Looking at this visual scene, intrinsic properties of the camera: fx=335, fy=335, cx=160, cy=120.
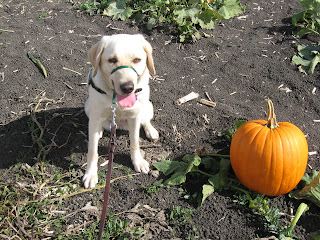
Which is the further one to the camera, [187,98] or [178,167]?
[187,98]

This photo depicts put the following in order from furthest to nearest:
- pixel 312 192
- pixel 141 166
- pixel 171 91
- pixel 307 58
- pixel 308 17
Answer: pixel 308 17, pixel 307 58, pixel 171 91, pixel 141 166, pixel 312 192

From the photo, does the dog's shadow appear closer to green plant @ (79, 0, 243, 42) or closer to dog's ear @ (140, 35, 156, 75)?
dog's ear @ (140, 35, 156, 75)

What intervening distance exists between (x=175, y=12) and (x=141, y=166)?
10.4 feet

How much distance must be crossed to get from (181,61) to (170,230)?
3100mm

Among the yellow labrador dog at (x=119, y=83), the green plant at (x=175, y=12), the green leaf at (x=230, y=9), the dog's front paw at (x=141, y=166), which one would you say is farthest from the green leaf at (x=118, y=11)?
the dog's front paw at (x=141, y=166)

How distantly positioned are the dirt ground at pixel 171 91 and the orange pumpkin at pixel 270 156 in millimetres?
277

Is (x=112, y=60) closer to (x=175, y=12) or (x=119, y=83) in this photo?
(x=119, y=83)

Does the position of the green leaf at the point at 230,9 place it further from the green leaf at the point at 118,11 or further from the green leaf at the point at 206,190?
the green leaf at the point at 206,190

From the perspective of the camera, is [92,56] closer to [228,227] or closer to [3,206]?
[3,206]

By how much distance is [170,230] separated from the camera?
306 cm

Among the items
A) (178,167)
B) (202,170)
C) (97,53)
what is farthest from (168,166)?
(97,53)

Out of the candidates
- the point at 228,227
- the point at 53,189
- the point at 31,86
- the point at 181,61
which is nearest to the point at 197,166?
the point at 228,227

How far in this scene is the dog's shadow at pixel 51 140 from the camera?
3809 millimetres

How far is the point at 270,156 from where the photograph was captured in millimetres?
3070
